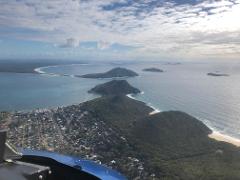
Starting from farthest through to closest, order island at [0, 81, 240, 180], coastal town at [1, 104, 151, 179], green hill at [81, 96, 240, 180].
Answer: coastal town at [1, 104, 151, 179]
island at [0, 81, 240, 180]
green hill at [81, 96, 240, 180]

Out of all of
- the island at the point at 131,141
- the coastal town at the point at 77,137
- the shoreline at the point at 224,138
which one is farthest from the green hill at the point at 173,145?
the coastal town at the point at 77,137

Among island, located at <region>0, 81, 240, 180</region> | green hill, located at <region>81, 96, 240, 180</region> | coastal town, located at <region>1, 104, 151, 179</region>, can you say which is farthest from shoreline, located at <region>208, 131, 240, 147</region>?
coastal town, located at <region>1, 104, 151, 179</region>

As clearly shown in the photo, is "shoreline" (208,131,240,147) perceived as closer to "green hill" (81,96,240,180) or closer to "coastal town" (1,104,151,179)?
"green hill" (81,96,240,180)

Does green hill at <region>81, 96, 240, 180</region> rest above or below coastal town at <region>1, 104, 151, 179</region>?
below

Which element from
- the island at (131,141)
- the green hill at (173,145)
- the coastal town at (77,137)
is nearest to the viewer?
the green hill at (173,145)

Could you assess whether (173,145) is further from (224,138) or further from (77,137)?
(77,137)

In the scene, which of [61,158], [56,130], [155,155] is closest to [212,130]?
[155,155]

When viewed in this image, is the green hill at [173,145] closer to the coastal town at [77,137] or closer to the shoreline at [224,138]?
the shoreline at [224,138]

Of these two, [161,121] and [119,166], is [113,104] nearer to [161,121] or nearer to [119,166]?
[161,121]
